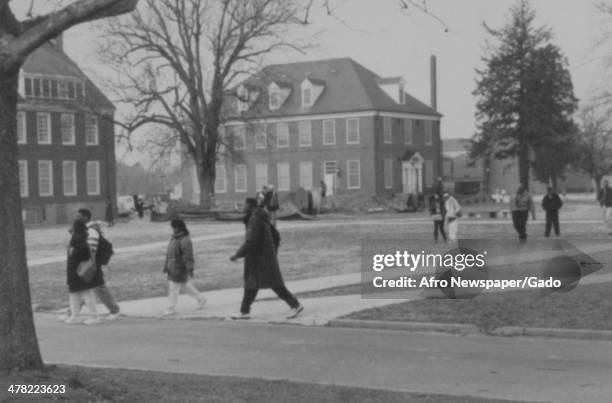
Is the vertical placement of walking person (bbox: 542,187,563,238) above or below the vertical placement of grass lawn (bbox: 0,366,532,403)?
above

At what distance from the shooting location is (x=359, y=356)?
1230 cm

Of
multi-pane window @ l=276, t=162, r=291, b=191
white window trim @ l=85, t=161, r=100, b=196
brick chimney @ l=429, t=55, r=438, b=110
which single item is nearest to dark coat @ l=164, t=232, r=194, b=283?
white window trim @ l=85, t=161, r=100, b=196

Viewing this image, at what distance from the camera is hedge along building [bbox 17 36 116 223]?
67312 mm

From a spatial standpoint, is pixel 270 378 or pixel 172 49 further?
pixel 172 49

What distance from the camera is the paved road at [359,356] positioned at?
33.5ft

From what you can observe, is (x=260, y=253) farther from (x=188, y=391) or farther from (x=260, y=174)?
(x=260, y=174)

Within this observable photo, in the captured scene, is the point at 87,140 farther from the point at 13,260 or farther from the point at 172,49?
the point at 13,260

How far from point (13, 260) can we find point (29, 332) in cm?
67

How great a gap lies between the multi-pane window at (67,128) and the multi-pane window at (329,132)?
18.9m

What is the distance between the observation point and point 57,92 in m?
67.9

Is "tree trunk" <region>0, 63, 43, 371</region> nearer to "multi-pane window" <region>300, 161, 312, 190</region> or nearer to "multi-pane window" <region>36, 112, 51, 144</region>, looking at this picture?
"multi-pane window" <region>36, 112, 51, 144</region>

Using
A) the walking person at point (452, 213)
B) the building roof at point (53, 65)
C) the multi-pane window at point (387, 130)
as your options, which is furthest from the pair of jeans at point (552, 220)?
the multi-pane window at point (387, 130)

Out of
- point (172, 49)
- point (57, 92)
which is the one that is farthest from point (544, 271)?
point (57, 92)

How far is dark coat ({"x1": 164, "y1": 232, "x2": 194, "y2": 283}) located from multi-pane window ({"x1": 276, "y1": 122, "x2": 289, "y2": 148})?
6390 centimetres
